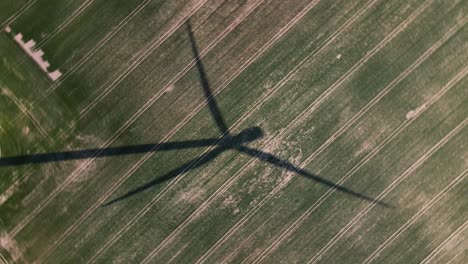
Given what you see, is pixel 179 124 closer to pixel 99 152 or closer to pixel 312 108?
pixel 99 152

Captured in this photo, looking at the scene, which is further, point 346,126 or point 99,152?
point 346,126

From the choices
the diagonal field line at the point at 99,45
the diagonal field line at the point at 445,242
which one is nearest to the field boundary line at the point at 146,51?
the diagonal field line at the point at 99,45

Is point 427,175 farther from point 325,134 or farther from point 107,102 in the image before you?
point 107,102

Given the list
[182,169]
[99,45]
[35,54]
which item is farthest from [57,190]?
[99,45]

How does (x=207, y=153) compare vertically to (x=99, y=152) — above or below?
below

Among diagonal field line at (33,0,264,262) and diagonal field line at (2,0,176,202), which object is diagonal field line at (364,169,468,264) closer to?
diagonal field line at (33,0,264,262)

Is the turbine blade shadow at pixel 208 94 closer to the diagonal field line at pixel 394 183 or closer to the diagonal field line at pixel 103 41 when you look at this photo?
the diagonal field line at pixel 103 41
